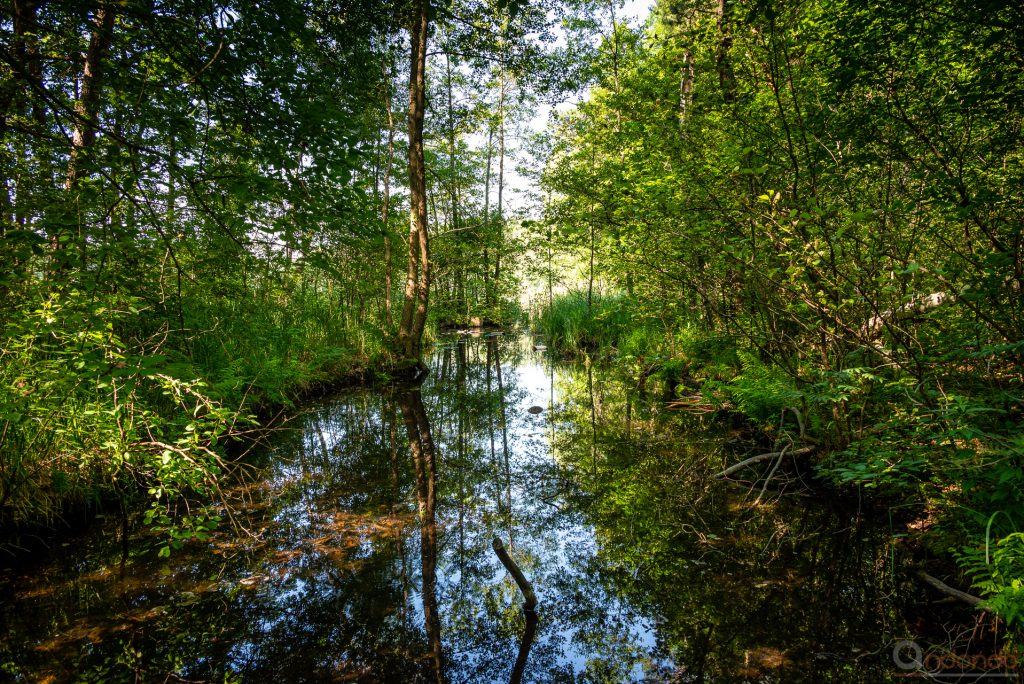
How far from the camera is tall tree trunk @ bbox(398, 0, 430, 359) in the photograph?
1049cm

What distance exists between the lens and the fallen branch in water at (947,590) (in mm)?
2373

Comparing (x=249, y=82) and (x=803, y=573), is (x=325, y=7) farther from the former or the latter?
(x=803, y=573)

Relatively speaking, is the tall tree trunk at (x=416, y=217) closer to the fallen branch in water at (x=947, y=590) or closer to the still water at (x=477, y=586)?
the still water at (x=477, y=586)

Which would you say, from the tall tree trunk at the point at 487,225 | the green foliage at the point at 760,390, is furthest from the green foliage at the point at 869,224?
the tall tree trunk at the point at 487,225

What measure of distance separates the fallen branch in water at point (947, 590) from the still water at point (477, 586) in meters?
0.21

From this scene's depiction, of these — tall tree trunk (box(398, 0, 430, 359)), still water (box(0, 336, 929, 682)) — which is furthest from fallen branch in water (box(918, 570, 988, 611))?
tall tree trunk (box(398, 0, 430, 359))

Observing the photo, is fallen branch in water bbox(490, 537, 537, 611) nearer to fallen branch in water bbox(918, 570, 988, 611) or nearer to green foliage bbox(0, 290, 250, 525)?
green foliage bbox(0, 290, 250, 525)

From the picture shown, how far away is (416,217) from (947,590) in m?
10.8

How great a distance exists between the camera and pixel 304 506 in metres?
4.61

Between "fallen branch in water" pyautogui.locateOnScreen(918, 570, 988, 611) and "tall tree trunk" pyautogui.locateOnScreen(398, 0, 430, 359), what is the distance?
10086 mm

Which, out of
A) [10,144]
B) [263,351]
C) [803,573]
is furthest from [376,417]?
[803,573]

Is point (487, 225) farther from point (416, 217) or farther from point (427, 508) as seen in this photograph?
point (427, 508)

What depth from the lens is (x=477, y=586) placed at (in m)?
3.40

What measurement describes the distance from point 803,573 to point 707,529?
30.3 inches
